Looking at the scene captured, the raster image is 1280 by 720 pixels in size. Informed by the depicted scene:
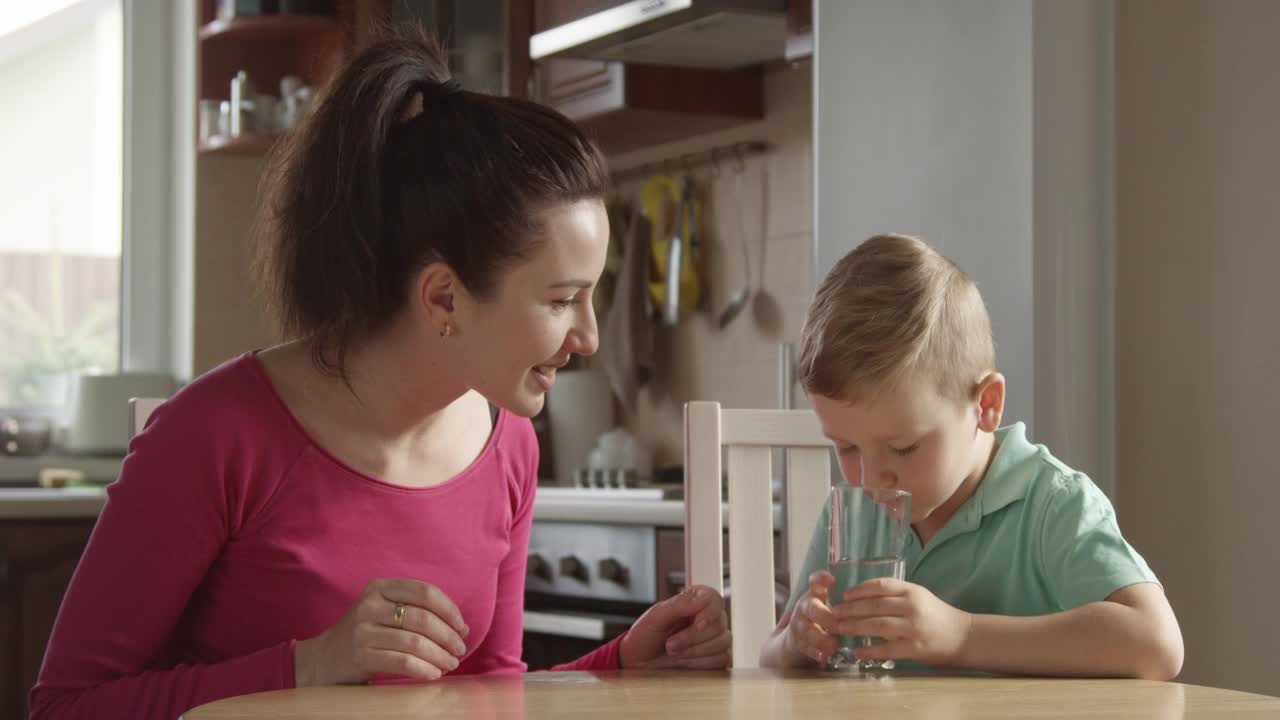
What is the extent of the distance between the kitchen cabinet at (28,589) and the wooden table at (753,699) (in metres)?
2.12

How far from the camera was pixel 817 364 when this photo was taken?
126 centimetres

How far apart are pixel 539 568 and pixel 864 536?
205 centimetres

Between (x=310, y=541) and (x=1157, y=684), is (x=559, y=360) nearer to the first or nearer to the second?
(x=310, y=541)

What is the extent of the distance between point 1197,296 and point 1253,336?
0.09 metres

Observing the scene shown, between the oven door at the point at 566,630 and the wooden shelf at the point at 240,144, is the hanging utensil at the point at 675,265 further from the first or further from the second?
the wooden shelf at the point at 240,144

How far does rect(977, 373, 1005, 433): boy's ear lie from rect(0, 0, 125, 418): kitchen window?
3461mm

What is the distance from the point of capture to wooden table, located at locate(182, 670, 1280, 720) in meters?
0.92

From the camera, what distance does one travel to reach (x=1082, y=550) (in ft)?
3.84

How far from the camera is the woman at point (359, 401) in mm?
1178

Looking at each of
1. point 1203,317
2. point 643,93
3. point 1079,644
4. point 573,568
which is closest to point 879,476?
point 1079,644

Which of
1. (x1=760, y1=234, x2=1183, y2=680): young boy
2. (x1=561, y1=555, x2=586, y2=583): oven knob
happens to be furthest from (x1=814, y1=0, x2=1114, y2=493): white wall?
(x1=561, y1=555, x2=586, y2=583): oven knob

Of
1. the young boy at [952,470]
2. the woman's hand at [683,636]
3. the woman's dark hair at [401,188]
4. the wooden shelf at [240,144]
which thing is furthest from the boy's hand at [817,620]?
the wooden shelf at [240,144]

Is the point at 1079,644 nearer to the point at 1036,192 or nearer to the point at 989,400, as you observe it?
the point at 989,400

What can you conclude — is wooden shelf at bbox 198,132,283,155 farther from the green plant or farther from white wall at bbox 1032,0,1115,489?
white wall at bbox 1032,0,1115,489
